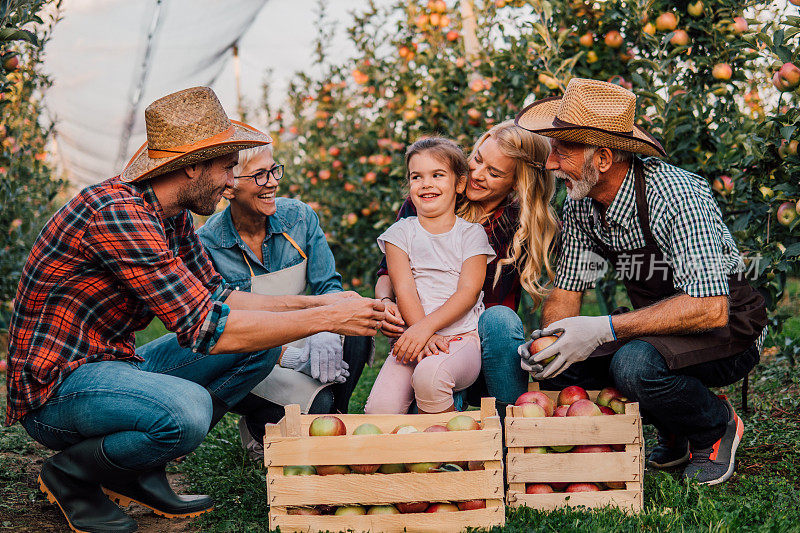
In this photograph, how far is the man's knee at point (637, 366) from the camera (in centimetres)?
247

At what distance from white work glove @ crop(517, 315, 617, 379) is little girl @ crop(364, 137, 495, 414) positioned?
10.9 inches

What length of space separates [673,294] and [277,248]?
5.16 ft

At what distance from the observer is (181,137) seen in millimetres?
2330

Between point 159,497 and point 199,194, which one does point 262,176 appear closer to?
point 199,194

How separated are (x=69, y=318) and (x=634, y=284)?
199 centimetres

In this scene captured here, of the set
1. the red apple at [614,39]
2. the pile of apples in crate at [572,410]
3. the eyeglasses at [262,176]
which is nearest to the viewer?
the pile of apples in crate at [572,410]

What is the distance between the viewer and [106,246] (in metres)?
2.13

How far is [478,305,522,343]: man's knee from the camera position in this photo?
102 inches

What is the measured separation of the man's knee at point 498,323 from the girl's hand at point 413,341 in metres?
0.19

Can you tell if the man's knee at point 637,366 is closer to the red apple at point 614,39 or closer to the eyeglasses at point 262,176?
the eyeglasses at point 262,176

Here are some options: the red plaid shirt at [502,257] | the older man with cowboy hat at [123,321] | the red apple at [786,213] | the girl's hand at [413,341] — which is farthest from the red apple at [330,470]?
the red apple at [786,213]

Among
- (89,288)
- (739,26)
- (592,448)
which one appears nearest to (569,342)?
(592,448)

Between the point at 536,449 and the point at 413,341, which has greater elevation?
the point at 413,341

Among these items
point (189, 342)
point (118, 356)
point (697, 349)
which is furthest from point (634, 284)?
point (118, 356)
